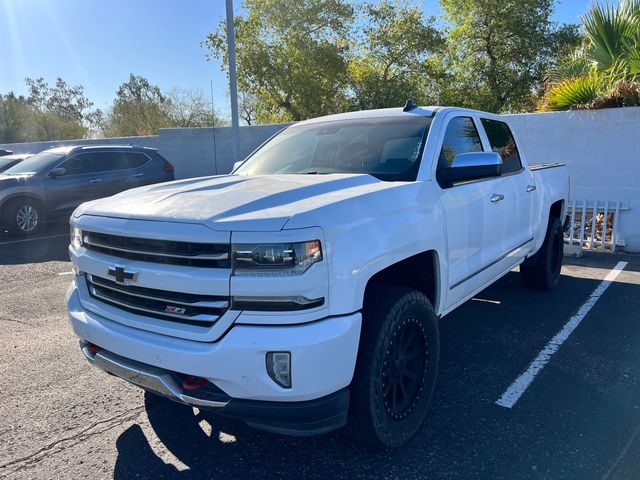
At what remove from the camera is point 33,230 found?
10055 mm

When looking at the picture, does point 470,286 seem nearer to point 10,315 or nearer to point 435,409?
point 435,409

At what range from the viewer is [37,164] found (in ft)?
34.2

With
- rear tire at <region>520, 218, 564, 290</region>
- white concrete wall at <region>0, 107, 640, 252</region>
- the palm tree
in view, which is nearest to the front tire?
rear tire at <region>520, 218, 564, 290</region>

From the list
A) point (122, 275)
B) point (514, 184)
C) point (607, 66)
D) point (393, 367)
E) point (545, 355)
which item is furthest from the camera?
point (607, 66)

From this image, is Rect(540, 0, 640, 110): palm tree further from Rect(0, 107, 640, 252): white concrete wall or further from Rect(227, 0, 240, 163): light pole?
Rect(227, 0, 240, 163): light pole

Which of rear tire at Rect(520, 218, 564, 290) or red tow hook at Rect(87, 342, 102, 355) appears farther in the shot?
rear tire at Rect(520, 218, 564, 290)

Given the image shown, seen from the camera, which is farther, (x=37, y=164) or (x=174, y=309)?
(x=37, y=164)

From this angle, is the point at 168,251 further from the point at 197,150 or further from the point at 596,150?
the point at 197,150

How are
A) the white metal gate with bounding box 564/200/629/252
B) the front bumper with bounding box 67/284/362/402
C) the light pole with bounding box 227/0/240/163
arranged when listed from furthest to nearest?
the light pole with bounding box 227/0/240/163
the white metal gate with bounding box 564/200/629/252
the front bumper with bounding box 67/284/362/402

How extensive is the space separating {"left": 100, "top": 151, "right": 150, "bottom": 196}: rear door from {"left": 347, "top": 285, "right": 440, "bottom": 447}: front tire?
9.17m

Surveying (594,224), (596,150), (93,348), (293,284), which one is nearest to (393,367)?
(293,284)

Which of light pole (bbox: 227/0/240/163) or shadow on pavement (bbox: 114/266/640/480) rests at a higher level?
light pole (bbox: 227/0/240/163)

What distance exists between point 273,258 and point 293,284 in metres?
0.15

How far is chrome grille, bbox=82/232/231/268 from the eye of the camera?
2.37 metres
